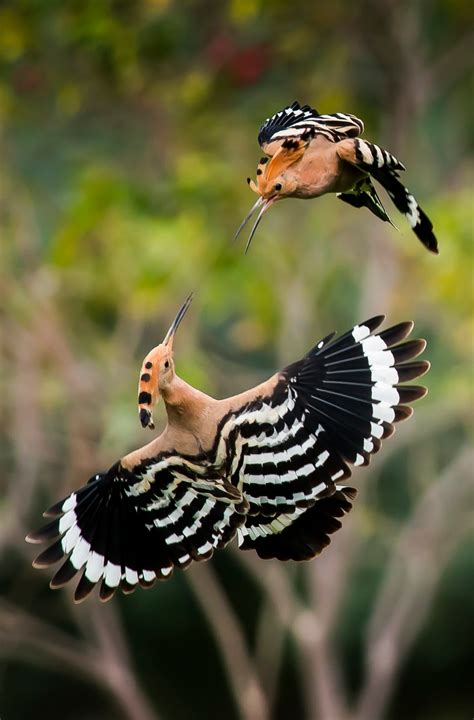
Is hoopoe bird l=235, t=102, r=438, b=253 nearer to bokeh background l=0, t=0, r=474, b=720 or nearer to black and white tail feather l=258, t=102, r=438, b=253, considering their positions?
black and white tail feather l=258, t=102, r=438, b=253

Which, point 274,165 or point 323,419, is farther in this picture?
point 323,419

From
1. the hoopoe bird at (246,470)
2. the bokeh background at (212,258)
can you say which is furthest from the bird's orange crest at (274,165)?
the bokeh background at (212,258)

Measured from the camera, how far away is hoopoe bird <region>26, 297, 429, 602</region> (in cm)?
164

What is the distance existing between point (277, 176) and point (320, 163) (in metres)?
0.06

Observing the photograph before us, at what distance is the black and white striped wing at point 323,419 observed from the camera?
1666 millimetres

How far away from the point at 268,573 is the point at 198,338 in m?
1.16

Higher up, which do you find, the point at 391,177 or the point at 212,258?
the point at 212,258

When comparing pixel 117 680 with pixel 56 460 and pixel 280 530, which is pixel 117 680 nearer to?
pixel 56 460

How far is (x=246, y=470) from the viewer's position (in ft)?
5.52

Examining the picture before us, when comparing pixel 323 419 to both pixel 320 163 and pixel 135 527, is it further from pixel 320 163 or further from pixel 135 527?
pixel 320 163

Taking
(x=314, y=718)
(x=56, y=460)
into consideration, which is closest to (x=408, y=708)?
(x=314, y=718)

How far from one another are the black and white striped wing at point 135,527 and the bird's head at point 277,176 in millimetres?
460

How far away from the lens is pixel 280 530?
6.13 feet

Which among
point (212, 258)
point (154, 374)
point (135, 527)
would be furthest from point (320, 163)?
point (212, 258)
